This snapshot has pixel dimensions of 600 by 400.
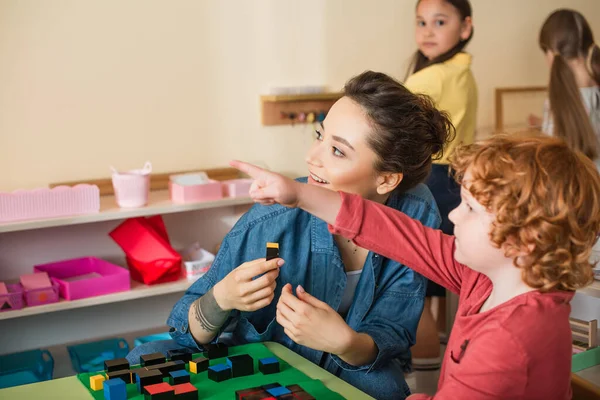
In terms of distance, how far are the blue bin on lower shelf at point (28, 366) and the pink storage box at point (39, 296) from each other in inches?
9.7

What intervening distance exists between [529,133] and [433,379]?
1.60 metres

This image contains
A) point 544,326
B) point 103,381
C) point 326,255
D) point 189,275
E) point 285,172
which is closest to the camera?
point 544,326

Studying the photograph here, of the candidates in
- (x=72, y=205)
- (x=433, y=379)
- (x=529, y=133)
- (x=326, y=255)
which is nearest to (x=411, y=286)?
(x=326, y=255)

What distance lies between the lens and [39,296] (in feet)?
8.00

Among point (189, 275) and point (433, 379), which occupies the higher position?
point (189, 275)

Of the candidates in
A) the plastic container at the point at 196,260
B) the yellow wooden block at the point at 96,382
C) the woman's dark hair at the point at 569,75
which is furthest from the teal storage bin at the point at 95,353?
the woman's dark hair at the point at 569,75

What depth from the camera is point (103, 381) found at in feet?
4.23

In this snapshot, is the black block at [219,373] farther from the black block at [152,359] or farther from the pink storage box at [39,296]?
the pink storage box at [39,296]

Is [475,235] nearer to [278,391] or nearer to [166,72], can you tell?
[278,391]

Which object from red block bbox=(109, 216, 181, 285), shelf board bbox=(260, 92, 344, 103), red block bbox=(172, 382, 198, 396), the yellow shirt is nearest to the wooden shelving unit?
shelf board bbox=(260, 92, 344, 103)

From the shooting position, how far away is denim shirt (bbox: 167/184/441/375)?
65.1 inches

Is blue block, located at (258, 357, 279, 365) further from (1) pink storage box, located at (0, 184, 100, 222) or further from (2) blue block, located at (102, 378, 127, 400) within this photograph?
(1) pink storage box, located at (0, 184, 100, 222)

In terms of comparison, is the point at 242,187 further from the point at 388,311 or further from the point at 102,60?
the point at 388,311

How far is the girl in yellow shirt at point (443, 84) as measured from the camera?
2672 mm
